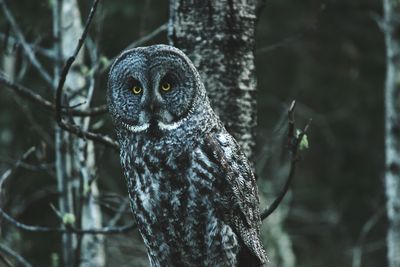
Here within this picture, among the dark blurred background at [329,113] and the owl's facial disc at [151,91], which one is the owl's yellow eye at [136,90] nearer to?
the owl's facial disc at [151,91]

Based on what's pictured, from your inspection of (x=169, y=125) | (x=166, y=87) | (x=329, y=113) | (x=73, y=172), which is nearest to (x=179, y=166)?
(x=169, y=125)

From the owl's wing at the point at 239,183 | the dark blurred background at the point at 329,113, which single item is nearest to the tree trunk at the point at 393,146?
the owl's wing at the point at 239,183

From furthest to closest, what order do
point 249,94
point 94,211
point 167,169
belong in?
point 94,211 → point 249,94 → point 167,169

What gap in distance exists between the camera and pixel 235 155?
3.79m

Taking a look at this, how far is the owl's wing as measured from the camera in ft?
12.3

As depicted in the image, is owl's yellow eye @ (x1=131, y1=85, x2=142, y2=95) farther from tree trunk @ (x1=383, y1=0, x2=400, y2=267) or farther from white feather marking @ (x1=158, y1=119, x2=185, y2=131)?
tree trunk @ (x1=383, y1=0, x2=400, y2=267)

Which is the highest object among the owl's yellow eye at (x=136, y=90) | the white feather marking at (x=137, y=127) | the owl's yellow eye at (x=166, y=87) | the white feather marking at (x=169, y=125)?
the owl's yellow eye at (x=166, y=87)

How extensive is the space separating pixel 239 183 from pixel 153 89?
2.20 feet

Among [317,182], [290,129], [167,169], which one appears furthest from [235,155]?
[317,182]

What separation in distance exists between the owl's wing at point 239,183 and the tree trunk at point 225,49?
0.18m

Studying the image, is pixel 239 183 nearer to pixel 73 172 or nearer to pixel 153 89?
pixel 153 89

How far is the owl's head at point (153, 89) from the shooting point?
3.73 m

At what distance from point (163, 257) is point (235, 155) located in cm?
67

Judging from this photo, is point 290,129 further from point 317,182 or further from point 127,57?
Result: point 317,182
